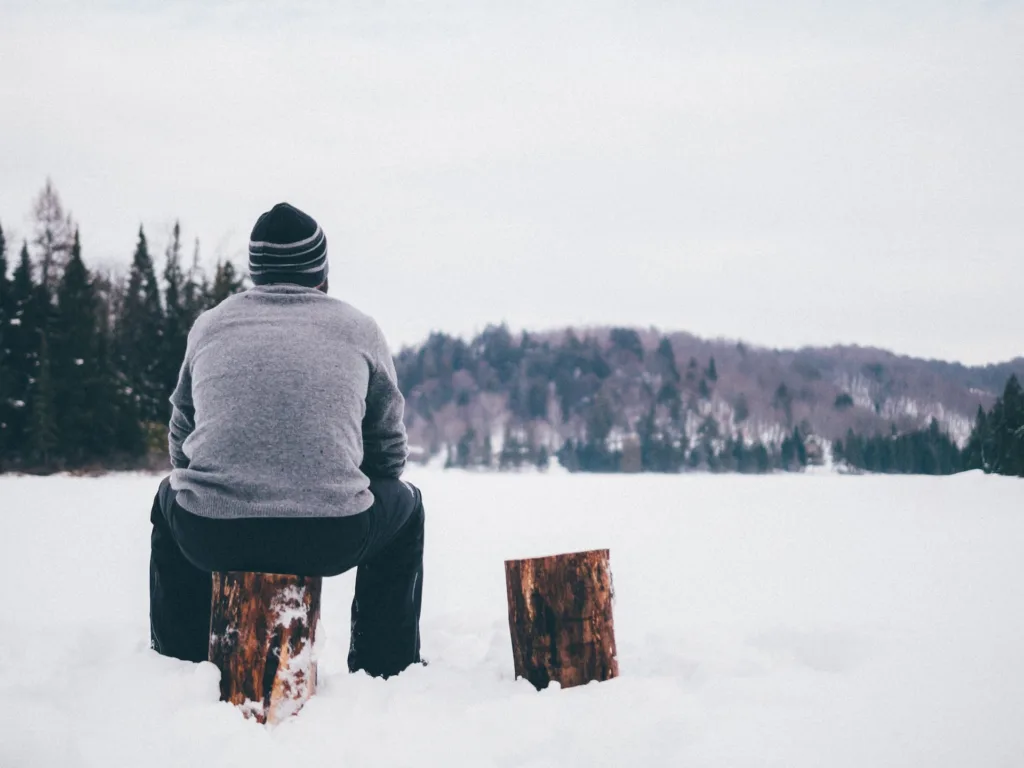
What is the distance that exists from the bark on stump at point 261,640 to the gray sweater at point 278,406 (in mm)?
273

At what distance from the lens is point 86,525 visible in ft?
33.5

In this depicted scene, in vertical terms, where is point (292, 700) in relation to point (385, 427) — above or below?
below

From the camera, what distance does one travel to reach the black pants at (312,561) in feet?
8.44

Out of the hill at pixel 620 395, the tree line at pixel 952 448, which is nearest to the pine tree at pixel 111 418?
the tree line at pixel 952 448

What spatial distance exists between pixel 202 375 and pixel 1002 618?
4337 millimetres

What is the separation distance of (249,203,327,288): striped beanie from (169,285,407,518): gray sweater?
0.20ft

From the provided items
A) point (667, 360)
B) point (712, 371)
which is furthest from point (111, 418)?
point (667, 360)

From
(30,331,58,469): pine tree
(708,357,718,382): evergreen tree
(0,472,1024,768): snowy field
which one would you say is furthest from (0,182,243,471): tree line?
(708,357,718,382): evergreen tree

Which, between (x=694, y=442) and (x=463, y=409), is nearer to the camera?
(x=694, y=442)

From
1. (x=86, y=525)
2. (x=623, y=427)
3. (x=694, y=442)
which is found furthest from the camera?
(x=623, y=427)

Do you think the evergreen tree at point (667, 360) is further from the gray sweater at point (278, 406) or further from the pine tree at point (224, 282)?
the gray sweater at point (278, 406)

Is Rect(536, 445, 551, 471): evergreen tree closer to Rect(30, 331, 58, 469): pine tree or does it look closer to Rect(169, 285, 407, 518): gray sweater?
Rect(30, 331, 58, 469): pine tree

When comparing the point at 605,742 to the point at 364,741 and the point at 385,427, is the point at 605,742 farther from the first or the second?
the point at 385,427

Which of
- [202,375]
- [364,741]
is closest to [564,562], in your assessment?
[364,741]
